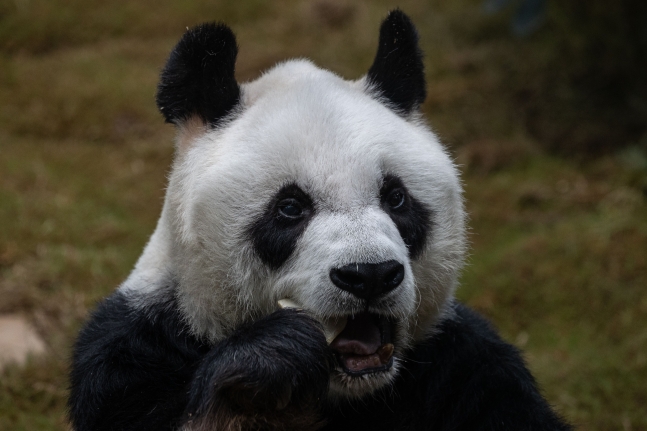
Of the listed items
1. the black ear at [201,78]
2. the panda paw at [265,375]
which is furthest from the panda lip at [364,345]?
the black ear at [201,78]

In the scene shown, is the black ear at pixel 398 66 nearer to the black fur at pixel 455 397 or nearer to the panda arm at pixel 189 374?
the black fur at pixel 455 397

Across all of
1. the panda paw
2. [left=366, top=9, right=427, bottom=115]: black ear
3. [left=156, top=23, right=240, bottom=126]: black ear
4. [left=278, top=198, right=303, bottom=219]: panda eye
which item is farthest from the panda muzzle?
[left=366, top=9, right=427, bottom=115]: black ear

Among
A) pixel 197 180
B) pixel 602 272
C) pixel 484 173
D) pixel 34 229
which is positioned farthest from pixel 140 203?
pixel 197 180

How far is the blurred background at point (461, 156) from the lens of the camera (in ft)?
20.8

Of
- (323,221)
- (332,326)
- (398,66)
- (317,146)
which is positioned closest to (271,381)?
(332,326)

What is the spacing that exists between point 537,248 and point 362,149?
4626 mm

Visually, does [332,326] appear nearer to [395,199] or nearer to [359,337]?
[359,337]

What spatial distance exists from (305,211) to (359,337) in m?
0.56

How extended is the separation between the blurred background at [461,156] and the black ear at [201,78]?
228cm

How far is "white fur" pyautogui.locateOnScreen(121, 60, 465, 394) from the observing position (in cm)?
317

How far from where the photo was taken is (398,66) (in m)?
4.07

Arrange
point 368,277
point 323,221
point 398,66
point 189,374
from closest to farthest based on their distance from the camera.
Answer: point 368,277
point 323,221
point 189,374
point 398,66

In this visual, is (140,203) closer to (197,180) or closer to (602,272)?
(602,272)

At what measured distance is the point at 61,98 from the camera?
10.0 metres
